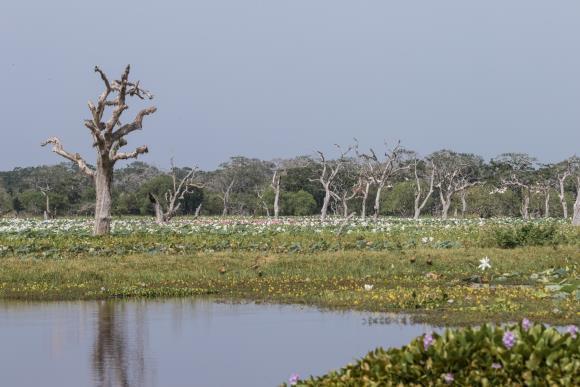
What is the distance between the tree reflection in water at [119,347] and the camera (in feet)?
41.2

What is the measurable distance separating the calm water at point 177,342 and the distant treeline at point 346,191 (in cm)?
6470

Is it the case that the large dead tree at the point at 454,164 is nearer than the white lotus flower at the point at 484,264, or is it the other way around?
the white lotus flower at the point at 484,264

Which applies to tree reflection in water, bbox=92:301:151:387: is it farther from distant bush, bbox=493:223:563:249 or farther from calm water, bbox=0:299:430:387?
distant bush, bbox=493:223:563:249

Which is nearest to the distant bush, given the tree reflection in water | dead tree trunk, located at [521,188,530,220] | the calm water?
the calm water

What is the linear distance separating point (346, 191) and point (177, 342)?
71072 mm

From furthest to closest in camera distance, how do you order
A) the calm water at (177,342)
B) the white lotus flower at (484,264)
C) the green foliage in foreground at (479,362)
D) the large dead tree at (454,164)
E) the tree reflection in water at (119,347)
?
the large dead tree at (454,164), the white lotus flower at (484,264), the calm water at (177,342), the tree reflection in water at (119,347), the green foliage in foreground at (479,362)

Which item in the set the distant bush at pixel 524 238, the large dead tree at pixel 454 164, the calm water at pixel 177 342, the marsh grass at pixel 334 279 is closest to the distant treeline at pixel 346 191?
the large dead tree at pixel 454 164

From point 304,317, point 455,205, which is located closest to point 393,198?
point 455,205

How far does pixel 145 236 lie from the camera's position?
35.9 metres

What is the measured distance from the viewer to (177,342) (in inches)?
615

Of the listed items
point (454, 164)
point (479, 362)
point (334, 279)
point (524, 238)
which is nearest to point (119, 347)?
point (479, 362)

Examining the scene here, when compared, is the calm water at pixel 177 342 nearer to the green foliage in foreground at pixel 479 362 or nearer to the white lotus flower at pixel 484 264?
the green foliage in foreground at pixel 479 362

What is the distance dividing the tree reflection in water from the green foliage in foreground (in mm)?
5029

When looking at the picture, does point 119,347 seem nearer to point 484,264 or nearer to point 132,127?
point 484,264
